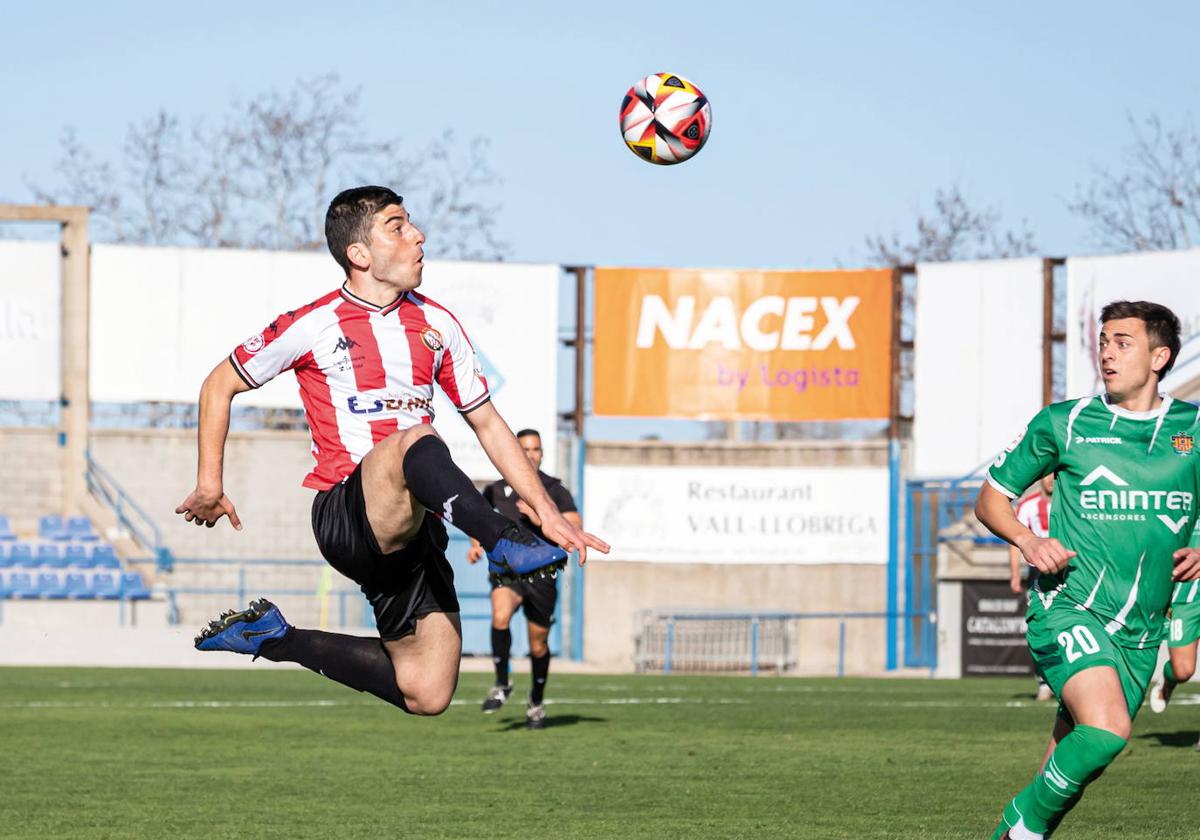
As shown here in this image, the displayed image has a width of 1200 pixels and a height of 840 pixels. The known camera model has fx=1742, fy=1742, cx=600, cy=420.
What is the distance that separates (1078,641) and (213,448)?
3.32 meters

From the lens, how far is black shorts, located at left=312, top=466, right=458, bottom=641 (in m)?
6.60

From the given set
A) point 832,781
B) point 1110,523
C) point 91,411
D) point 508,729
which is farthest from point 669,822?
point 91,411

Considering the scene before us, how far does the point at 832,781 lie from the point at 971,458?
75.9 ft

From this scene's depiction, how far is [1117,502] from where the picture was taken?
6.57m

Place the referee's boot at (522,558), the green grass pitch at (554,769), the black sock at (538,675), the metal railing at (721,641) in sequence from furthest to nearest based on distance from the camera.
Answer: the metal railing at (721,641) < the black sock at (538,675) < the green grass pitch at (554,769) < the referee's boot at (522,558)

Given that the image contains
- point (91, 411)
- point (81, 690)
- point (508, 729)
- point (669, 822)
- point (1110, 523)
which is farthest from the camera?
point (91, 411)

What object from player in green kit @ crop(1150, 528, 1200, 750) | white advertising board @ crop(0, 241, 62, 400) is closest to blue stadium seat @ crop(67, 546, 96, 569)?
white advertising board @ crop(0, 241, 62, 400)

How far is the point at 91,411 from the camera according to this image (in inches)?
1382

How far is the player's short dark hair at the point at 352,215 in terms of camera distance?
6844 mm

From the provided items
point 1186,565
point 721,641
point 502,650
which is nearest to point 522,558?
point 1186,565

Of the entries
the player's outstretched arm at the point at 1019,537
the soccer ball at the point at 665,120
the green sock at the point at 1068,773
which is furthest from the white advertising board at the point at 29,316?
the green sock at the point at 1068,773

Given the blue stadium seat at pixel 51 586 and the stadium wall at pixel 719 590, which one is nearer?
the blue stadium seat at pixel 51 586

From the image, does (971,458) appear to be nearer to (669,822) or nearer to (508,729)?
(508,729)

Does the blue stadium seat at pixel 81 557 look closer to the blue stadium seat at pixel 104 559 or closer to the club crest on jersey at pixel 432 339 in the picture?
the blue stadium seat at pixel 104 559
